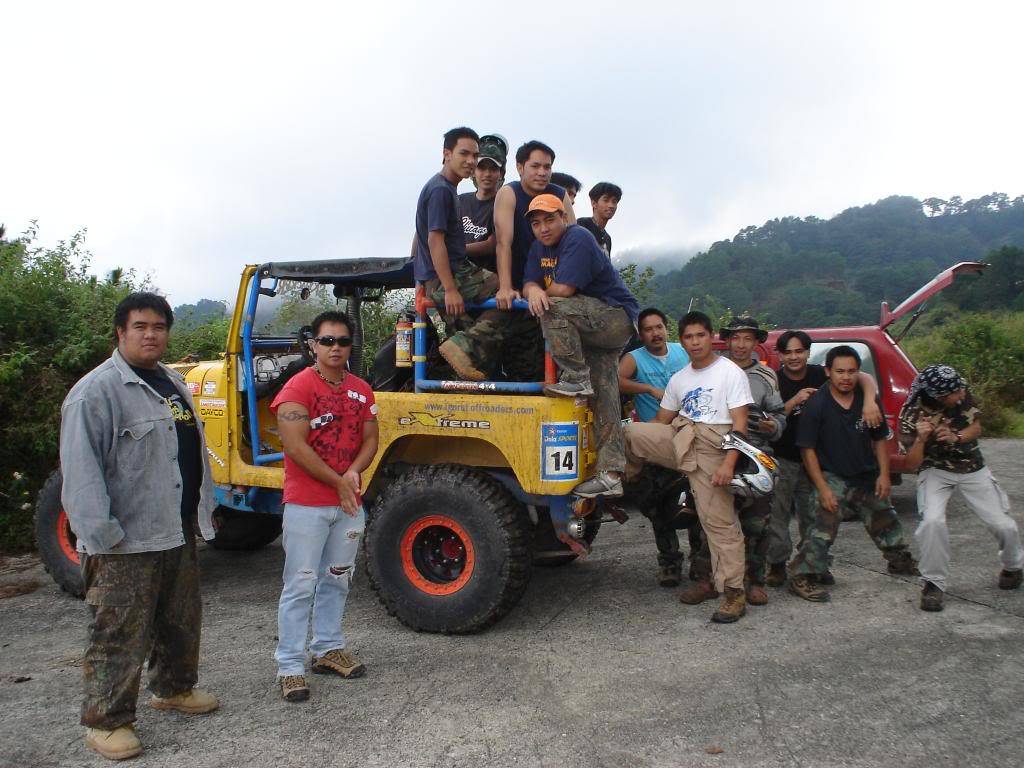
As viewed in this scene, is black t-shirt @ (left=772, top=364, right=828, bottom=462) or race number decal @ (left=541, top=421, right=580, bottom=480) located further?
black t-shirt @ (left=772, top=364, right=828, bottom=462)

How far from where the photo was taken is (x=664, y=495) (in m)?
5.09

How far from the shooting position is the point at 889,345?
7.10 meters

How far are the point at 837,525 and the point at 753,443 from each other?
2.62 feet

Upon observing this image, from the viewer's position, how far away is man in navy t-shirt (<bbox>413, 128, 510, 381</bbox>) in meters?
4.36

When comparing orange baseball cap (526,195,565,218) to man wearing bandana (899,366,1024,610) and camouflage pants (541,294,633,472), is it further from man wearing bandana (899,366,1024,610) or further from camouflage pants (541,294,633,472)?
man wearing bandana (899,366,1024,610)

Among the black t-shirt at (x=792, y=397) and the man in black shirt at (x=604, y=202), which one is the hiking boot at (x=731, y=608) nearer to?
the black t-shirt at (x=792, y=397)

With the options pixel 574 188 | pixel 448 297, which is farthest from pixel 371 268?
pixel 574 188

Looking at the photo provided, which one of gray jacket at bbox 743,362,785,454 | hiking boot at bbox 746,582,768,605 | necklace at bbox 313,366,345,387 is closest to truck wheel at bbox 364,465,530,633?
necklace at bbox 313,366,345,387

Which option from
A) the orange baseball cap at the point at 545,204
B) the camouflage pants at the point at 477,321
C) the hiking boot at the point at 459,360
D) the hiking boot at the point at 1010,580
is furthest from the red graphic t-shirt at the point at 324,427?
the hiking boot at the point at 1010,580

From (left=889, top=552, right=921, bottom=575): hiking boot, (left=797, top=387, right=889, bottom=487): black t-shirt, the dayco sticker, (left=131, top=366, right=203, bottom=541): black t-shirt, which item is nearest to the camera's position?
(left=131, top=366, right=203, bottom=541): black t-shirt

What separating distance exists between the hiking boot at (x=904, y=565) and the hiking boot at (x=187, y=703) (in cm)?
416

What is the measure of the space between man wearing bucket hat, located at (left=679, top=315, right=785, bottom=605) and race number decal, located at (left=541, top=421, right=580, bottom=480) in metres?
1.18

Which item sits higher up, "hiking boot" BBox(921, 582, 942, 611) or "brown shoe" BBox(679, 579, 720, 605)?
"hiking boot" BBox(921, 582, 942, 611)

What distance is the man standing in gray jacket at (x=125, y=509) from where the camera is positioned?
10.2ft
